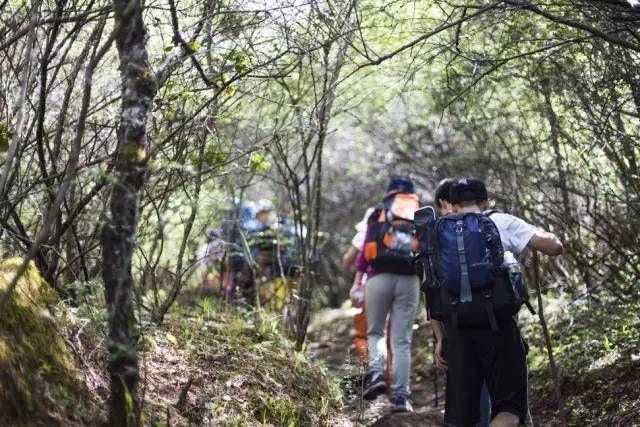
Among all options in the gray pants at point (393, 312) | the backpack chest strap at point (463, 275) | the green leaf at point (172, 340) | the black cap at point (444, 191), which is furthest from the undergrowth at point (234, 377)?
the black cap at point (444, 191)

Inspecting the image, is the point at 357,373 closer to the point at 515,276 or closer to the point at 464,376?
the point at 464,376

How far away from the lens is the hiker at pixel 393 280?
746cm

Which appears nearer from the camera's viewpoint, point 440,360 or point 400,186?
point 440,360

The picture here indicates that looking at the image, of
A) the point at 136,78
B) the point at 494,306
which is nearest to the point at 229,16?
the point at 136,78

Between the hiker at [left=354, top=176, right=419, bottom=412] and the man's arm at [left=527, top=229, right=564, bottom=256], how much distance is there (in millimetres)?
2495

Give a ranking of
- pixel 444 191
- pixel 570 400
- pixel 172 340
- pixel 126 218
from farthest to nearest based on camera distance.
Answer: pixel 570 400 < pixel 172 340 < pixel 444 191 < pixel 126 218

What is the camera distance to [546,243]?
4.91 meters

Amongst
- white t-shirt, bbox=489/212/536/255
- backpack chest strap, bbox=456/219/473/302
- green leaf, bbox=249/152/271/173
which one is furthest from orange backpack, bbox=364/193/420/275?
backpack chest strap, bbox=456/219/473/302

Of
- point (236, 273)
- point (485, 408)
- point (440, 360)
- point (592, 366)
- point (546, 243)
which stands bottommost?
point (485, 408)

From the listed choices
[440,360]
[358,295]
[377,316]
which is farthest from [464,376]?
[358,295]

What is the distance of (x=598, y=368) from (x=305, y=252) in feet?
8.91

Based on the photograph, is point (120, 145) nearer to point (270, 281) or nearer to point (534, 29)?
point (534, 29)

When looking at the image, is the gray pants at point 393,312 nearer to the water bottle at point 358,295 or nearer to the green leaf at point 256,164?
the water bottle at point 358,295

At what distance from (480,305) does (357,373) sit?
3.37 metres
